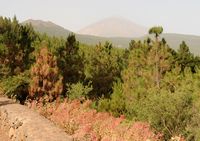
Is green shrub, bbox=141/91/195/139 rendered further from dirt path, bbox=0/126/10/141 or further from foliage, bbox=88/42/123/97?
foliage, bbox=88/42/123/97

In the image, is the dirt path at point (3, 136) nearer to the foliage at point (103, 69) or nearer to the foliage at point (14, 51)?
the foliage at point (14, 51)

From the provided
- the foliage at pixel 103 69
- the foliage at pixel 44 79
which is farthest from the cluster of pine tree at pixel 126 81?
the foliage at pixel 103 69

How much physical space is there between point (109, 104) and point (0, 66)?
12777 mm

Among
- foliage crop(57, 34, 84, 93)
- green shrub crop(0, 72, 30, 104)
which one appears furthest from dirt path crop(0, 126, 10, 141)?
foliage crop(57, 34, 84, 93)

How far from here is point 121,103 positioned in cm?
4181

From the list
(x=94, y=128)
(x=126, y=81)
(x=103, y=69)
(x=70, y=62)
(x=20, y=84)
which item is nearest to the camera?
(x=94, y=128)

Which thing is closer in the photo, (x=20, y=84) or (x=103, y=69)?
(x=20, y=84)

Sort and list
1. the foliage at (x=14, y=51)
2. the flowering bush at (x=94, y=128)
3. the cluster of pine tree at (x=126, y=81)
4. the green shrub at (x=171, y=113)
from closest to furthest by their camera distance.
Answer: the flowering bush at (x=94, y=128)
the green shrub at (x=171, y=113)
the cluster of pine tree at (x=126, y=81)
the foliage at (x=14, y=51)

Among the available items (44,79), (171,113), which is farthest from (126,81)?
(171,113)

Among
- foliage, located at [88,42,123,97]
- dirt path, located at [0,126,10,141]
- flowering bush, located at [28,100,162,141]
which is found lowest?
foliage, located at [88,42,123,97]

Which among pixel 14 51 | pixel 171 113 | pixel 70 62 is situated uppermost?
pixel 14 51

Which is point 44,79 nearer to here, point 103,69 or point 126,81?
point 126,81

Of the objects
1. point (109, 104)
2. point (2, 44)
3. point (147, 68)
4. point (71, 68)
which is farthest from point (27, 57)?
point (147, 68)

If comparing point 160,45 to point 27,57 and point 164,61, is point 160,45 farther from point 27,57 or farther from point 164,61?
point 27,57
